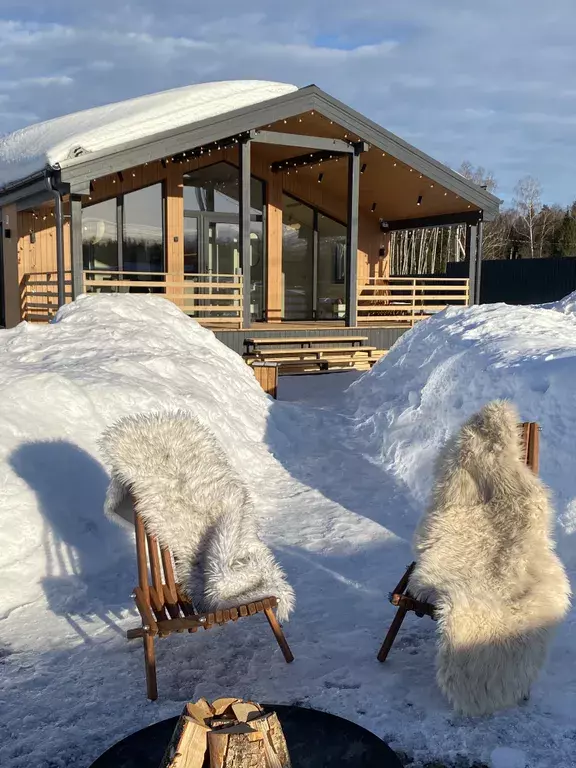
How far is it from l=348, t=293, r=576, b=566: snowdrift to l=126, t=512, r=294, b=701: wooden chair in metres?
2.41

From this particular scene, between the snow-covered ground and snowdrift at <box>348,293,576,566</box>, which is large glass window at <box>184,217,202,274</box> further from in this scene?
snowdrift at <box>348,293,576,566</box>

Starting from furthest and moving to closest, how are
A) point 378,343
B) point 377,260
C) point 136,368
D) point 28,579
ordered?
point 377,260, point 378,343, point 136,368, point 28,579

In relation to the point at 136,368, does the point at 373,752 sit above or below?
below

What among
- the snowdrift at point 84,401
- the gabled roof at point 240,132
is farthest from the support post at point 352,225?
the snowdrift at point 84,401

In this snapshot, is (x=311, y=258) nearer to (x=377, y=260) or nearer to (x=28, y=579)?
(x=377, y=260)

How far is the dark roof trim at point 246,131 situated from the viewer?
10773 mm

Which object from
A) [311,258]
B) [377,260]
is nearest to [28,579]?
[311,258]

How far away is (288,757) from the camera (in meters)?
2.20

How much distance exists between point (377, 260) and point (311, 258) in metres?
2.16

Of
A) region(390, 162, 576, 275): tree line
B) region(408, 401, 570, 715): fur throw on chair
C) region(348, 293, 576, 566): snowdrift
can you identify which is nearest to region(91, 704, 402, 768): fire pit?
region(408, 401, 570, 715): fur throw on chair

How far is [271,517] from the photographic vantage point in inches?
223

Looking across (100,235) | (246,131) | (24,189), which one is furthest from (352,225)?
(24,189)

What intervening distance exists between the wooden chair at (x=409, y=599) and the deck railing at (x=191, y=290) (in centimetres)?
852

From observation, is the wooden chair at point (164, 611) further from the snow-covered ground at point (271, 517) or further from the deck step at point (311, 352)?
the deck step at point (311, 352)
